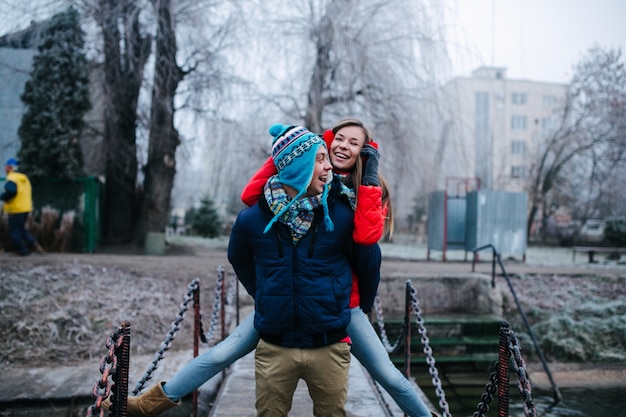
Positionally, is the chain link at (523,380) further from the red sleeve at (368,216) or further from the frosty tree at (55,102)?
the frosty tree at (55,102)

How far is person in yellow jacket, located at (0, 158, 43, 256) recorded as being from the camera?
9.64 m

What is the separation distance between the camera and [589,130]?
990 inches

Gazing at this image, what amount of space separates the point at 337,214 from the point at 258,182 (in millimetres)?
444

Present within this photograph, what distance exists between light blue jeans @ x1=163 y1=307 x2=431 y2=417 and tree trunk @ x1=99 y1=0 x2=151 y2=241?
10090mm

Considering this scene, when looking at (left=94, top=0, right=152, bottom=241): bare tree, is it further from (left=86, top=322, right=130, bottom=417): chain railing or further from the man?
the man

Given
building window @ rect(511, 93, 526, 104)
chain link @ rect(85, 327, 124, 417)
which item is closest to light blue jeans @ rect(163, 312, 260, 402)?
chain link @ rect(85, 327, 124, 417)

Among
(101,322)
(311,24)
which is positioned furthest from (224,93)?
(101,322)

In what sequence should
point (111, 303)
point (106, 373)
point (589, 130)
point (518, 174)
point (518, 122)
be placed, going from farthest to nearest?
point (518, 122) → point (518, 174) → point (589, 130) → point (111, 303) → point (106, 373)

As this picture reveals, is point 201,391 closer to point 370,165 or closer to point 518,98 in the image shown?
point 370,165

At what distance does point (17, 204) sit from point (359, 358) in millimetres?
9261

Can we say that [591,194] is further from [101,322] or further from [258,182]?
[258,182]

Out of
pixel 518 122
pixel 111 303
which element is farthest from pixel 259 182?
pixel 518 122

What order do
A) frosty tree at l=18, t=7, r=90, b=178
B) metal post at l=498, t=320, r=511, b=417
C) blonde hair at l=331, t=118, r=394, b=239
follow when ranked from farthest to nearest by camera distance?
frosty tree at l=18, t=7, r=90, b=178
blonde hair at l=331, t=118, r=394, b=239
metal post at l=498, t=320, r=511, b=417

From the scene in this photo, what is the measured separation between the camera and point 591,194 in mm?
30062
